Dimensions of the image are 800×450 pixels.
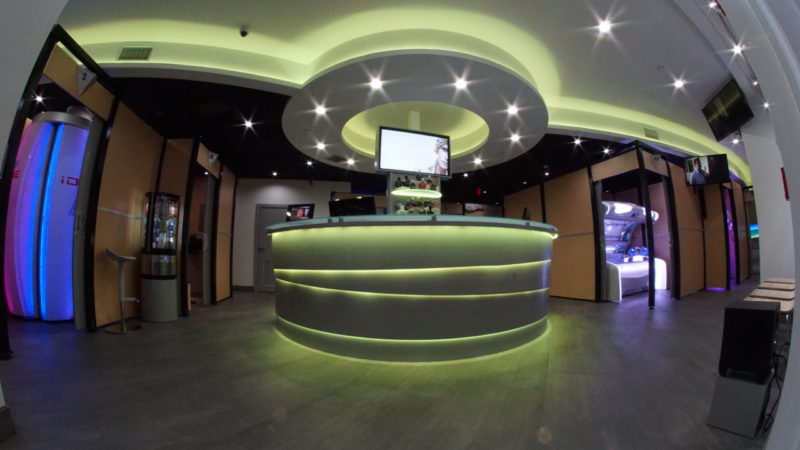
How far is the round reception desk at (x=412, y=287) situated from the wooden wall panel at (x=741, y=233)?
9.72 meters

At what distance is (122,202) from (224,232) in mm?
2339

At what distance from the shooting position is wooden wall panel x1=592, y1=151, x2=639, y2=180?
17.5 feet

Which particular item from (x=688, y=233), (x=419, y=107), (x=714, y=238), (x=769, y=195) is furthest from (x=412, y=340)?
(x=714, y=238)

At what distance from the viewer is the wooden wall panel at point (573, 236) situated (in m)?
6.02

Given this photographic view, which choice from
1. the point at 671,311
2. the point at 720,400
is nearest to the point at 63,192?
the point at 720,400

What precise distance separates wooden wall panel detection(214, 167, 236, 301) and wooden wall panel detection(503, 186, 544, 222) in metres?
6.93

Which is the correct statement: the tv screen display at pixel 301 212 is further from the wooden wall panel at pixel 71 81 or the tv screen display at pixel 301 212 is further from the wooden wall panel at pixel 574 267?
the wooden wall panel at pixel 574 267

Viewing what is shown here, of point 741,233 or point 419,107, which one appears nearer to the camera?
point 419,107

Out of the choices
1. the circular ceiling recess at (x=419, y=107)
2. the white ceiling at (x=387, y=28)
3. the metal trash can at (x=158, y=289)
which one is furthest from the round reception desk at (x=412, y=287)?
the metal trash can at (x=158, y=289)

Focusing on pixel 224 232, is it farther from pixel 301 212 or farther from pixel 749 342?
pixel 749 342

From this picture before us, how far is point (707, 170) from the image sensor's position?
18.4ft

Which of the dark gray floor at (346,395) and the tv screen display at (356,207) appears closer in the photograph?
the dark gray floor at (346,395)

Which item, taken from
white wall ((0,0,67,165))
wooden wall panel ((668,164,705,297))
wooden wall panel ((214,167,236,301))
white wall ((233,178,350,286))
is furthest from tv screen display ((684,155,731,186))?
wooden wall panel ((214,167,236,301))

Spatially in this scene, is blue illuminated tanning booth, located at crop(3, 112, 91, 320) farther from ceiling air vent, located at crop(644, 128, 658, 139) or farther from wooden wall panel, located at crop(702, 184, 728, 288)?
wooden wall panel, located at crop(702, 184, 728, 288)
